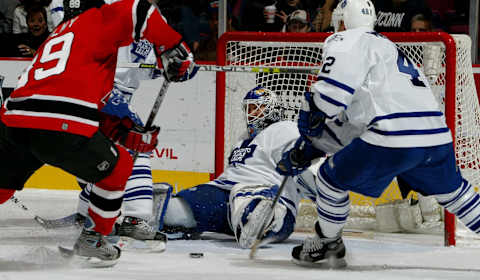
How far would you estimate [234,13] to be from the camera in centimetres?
598

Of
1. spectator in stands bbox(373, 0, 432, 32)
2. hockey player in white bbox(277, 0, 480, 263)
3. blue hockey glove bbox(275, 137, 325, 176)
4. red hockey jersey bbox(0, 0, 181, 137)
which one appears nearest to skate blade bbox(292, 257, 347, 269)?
hockey player in white bbox(277, 0, 480, 263)

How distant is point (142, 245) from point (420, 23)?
9.57 ft

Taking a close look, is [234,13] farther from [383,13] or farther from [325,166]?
[325,166]

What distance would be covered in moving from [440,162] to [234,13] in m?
3.33

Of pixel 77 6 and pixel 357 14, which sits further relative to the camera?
pixel 357 14

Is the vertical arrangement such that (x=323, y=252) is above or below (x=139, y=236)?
above

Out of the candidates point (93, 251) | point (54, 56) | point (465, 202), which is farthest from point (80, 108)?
point (465, 202)

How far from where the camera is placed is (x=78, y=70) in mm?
2654

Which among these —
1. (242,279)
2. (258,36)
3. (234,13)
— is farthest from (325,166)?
(234,13)

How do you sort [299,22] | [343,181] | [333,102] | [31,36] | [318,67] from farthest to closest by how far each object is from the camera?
[31,36] < [299,22] < [318,67] < [343,181] < [333,102]

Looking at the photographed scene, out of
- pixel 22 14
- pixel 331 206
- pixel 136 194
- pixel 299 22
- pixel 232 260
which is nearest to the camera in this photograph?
pixel 331 206

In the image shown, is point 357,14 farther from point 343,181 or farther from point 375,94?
point 343,181

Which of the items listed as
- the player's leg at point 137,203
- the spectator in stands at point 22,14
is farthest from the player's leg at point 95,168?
the spectator in stands at point 22,14

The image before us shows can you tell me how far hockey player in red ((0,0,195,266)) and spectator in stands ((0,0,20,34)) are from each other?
11.6ft
